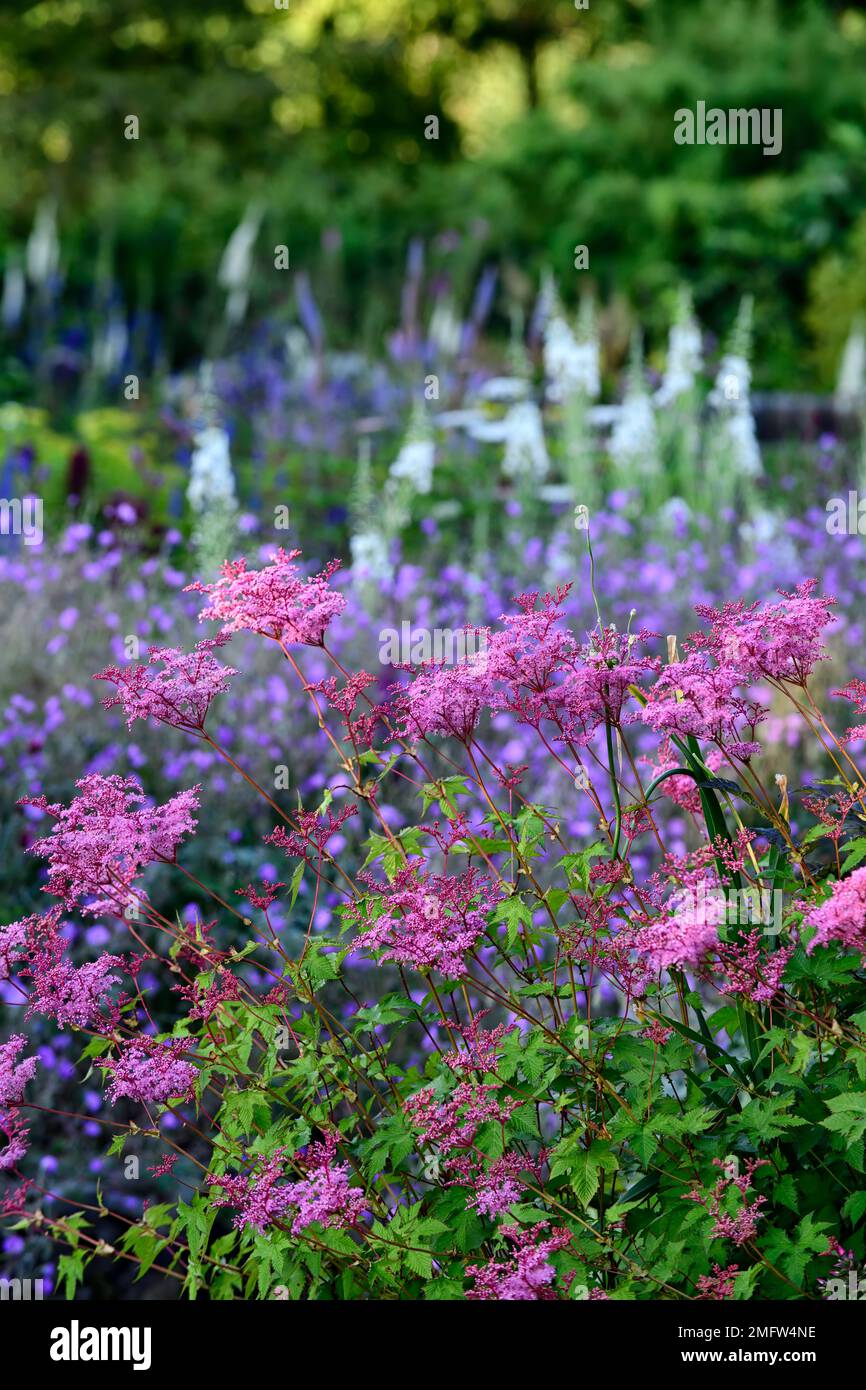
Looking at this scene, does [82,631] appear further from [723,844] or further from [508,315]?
[508,315]

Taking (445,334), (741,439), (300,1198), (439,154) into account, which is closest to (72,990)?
(300,1198)

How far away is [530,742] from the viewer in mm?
4680

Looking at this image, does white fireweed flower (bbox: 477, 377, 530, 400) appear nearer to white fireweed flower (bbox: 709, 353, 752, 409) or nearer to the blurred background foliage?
white fireweed flower (bbox: 709, 353, 752, 409)

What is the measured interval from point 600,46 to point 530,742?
17.3 metres

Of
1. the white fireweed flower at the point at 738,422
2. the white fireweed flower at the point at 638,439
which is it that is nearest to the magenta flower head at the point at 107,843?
the white fireweed flower at the point at 738,422

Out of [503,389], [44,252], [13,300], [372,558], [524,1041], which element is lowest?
[524,1041]

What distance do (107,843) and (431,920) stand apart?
458 mm

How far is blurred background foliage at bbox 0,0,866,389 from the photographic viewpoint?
502 inches

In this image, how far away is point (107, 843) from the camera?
2.13m

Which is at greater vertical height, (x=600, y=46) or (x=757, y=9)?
(x=600, y=46)

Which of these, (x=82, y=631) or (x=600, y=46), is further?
(x=600, y=46)

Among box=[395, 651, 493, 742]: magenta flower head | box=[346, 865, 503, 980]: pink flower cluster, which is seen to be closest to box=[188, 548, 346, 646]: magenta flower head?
box=[395, 651, 493, 742]: magenta flower head

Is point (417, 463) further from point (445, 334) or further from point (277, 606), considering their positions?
point (277, 606)
